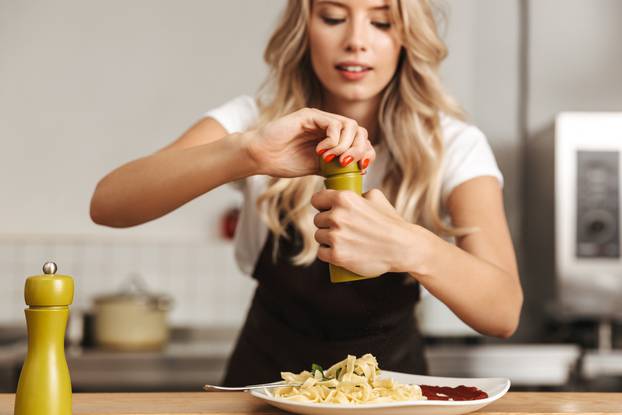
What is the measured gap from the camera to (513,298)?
138 cm

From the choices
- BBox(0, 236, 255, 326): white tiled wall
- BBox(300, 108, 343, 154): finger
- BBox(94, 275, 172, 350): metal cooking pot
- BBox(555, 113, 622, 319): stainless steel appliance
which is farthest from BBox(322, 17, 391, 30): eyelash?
BBox(0, 236, 255, 326): white tiled wall

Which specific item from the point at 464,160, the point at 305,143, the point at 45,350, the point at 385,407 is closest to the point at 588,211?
the point at 464,160

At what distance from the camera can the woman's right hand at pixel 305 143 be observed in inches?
43.3

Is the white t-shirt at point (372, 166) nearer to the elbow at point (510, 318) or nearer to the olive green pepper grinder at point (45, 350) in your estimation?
the elbow at point (510, 318)

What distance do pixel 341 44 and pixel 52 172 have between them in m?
2.11

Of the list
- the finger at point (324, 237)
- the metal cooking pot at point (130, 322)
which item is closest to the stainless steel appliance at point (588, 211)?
the metal cooking pot at point (130, 322)

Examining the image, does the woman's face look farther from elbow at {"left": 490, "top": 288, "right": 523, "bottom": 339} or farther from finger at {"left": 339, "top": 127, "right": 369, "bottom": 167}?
elbow at {"left": 490, "top": 288, "right": 523, "bottom": 339}

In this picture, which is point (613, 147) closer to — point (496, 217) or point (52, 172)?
point (496, 217)

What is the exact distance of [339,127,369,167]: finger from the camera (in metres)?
1.08

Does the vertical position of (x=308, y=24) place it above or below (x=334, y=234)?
above

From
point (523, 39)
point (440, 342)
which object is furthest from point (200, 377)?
point (523, 39)

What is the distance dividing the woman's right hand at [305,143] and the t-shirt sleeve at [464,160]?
1.31ft

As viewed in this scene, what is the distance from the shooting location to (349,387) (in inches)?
40.1

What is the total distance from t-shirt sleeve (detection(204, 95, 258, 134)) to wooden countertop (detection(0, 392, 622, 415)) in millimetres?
601
